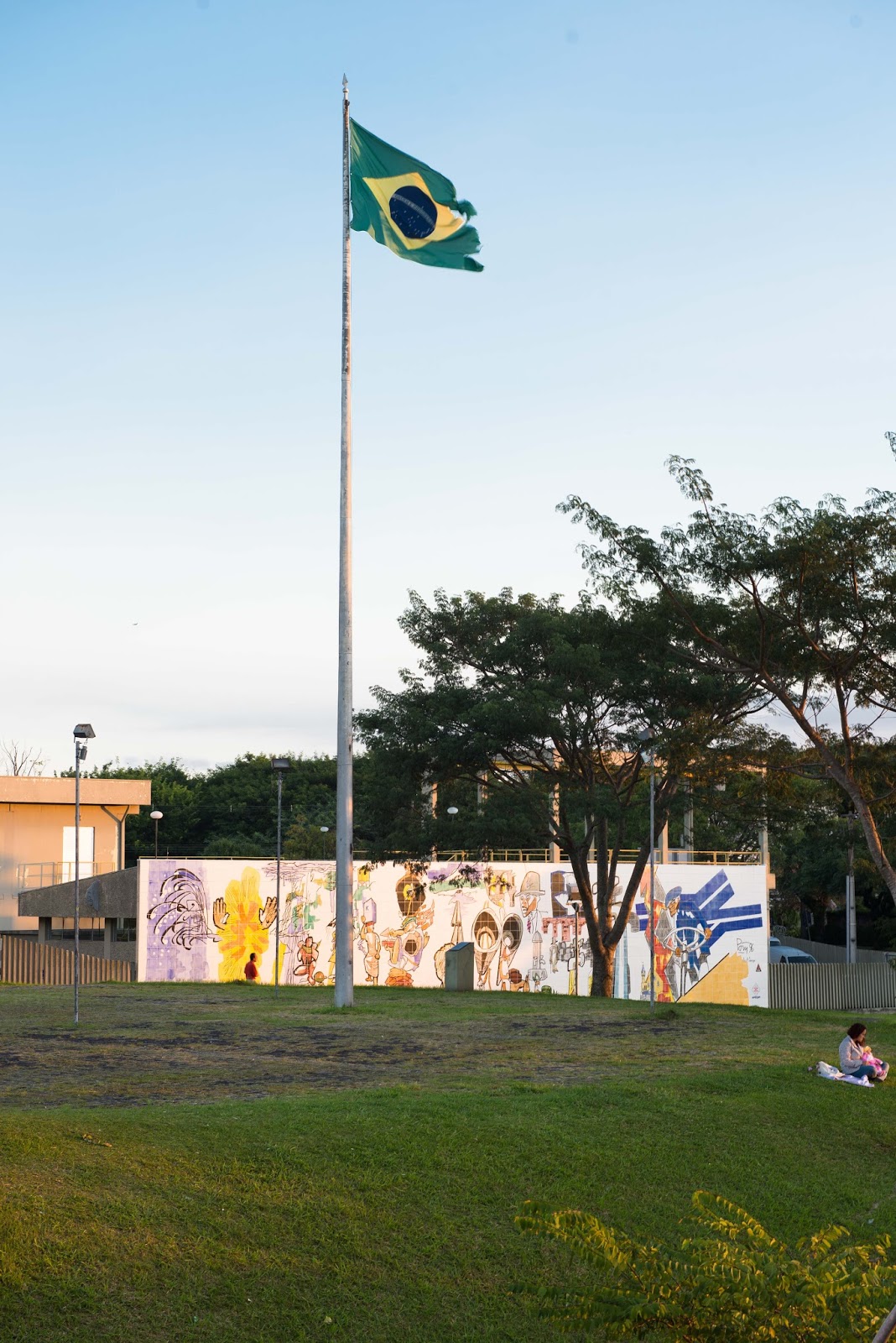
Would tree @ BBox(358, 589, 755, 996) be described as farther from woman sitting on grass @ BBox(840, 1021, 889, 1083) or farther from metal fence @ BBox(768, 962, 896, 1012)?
woman sitting on grass @ BBox(840, 1021, 889, 1083)

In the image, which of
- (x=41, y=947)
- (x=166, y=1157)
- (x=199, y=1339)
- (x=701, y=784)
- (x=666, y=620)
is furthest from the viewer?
(x=41, y=947)

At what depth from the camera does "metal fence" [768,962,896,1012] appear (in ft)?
116

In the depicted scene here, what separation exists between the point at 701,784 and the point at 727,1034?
25.0 feet

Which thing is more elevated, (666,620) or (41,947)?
(666,620)

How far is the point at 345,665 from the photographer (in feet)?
68.7

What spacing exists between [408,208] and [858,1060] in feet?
49.2

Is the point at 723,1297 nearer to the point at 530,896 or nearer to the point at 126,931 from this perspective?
the point at 126,931

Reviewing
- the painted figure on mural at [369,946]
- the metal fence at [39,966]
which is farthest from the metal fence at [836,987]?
the metal fence at [39,966]

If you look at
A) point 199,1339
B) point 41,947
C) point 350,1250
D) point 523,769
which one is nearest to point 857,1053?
point 350,1250

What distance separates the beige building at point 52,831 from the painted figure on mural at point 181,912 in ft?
30.1

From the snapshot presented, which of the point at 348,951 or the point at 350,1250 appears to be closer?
the point at 350,1250

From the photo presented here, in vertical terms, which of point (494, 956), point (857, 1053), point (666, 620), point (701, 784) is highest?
point (666, 620)

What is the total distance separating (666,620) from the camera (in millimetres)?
23016

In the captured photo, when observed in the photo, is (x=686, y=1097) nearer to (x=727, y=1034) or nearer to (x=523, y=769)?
(x=727, y=1034)
